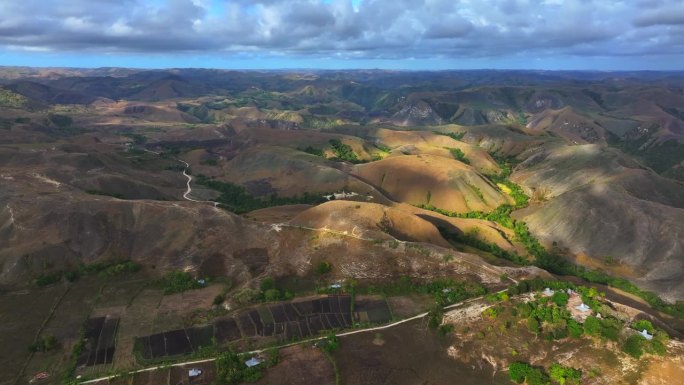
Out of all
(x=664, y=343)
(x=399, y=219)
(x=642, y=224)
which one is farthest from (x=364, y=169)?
(x=664, y=343)

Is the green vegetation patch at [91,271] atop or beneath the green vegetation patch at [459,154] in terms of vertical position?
atop

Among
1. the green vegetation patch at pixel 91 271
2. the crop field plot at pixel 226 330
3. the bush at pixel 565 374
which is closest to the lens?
the bush at pixel 565 374

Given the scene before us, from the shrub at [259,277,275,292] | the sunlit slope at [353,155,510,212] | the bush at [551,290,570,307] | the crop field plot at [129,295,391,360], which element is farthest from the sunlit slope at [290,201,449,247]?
the sunlit slope at [353,155,510,212]

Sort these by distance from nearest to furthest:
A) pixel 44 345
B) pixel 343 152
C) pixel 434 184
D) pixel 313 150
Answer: pixel 44 345, pixel 434 184, pixel 313 150, pixel 343 152

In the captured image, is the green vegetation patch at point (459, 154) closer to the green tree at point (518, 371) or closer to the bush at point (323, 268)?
the bush at point (323, 268)

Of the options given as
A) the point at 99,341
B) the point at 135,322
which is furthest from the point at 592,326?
the point at 99,341

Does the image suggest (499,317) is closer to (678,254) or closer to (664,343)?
(664,343)

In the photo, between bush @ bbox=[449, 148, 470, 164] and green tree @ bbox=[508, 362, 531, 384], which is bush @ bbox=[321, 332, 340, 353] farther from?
A: bush @ bbox=[449, 148, 470, 164]

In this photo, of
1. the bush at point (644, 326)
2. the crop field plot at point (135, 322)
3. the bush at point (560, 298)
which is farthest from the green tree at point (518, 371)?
the crop field plot at point (135, 322)

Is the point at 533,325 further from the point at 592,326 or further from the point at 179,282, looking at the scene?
the point at 179,282
